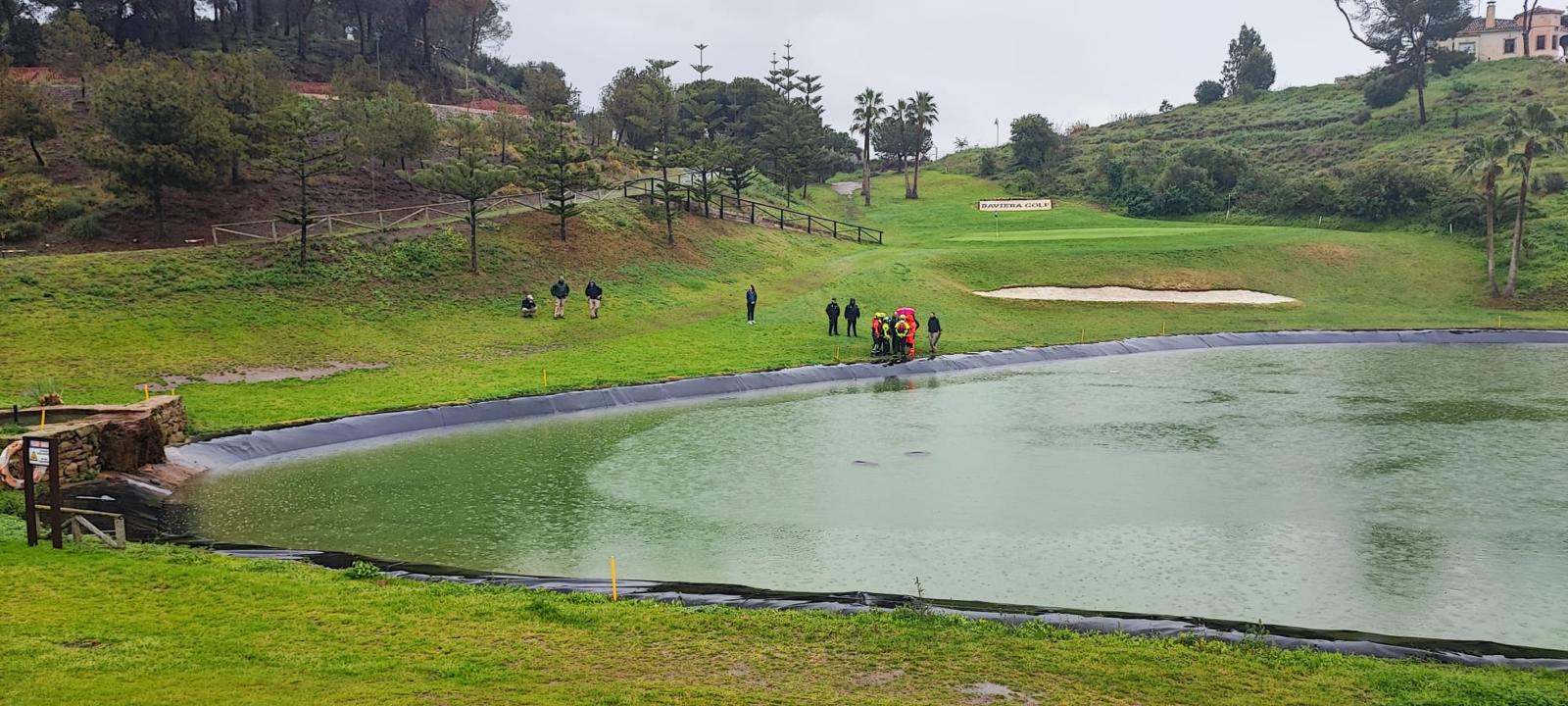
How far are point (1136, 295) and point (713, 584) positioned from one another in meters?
41.0

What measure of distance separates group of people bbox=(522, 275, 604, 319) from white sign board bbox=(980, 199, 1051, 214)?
4360 cm

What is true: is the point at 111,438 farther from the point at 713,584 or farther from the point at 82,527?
the point at 713,584

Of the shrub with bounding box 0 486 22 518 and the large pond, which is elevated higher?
the shrub with bounding box 0 486 22 518

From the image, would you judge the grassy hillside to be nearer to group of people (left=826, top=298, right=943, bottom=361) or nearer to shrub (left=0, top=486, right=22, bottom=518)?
group of people (left=826, top=298, right=943, bottom=361)

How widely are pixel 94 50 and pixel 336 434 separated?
1838 inches

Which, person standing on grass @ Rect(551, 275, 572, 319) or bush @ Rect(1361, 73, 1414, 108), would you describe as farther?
bush @ Rect(1361, 73, 1414, 108)

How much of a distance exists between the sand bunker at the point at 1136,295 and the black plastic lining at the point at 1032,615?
37.5m

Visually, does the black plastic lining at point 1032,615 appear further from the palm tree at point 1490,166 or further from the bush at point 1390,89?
the bush at point 1390,89

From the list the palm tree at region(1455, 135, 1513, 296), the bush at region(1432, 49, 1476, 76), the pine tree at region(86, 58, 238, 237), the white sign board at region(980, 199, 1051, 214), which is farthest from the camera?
the bush at region(1432, 49, 1476, 76)

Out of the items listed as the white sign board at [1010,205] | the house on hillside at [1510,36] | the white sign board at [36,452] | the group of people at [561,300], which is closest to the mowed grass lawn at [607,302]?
the group of people at [561,300]

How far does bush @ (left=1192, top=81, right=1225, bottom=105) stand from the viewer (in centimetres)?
12475

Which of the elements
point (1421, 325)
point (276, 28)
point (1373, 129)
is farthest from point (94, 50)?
point (1373, 129)

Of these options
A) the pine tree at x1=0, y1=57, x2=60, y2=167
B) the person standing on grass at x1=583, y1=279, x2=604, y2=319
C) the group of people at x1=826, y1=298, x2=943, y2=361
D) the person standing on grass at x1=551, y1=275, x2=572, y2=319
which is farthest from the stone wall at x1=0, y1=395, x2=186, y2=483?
the pine tree at x1=0, y1=57, x2=60, y2=167

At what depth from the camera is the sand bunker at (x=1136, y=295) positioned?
167 ft
